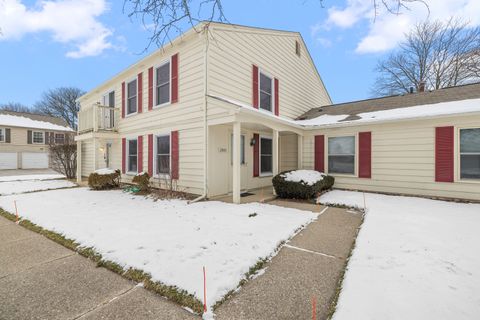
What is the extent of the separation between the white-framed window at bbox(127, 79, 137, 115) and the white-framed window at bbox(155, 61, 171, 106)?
188 cm

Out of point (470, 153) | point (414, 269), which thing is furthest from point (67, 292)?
point (470, 153)

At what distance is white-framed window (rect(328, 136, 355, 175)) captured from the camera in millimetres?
8609

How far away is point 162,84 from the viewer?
8750 mm

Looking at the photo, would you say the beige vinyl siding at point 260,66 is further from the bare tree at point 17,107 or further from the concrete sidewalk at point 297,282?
the bare tree at point 17,107

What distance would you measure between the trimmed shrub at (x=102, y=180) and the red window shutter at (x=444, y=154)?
12051mm

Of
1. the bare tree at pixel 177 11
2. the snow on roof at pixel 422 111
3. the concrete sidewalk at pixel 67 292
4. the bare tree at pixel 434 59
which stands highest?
the bare tree at pixel 434 59

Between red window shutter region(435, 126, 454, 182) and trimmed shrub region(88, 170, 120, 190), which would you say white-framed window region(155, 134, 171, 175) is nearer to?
trimmed shrub region(88, 170, 120, 190)

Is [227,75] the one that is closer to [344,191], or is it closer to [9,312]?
[344,191]

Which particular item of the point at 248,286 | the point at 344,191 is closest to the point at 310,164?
the point at 344,191

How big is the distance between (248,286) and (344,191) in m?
6.99

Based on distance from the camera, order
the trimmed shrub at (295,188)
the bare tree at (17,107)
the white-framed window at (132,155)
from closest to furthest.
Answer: the trimmed shrub at (295,188)
the white-framed window at (132,155)
the bare tree at (17,107)

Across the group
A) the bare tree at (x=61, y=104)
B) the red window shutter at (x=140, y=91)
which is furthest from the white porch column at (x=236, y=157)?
the bare tree at (x=61, y=104)

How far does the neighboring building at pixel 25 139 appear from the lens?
2234 centimetres

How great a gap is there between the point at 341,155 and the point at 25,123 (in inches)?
1252
